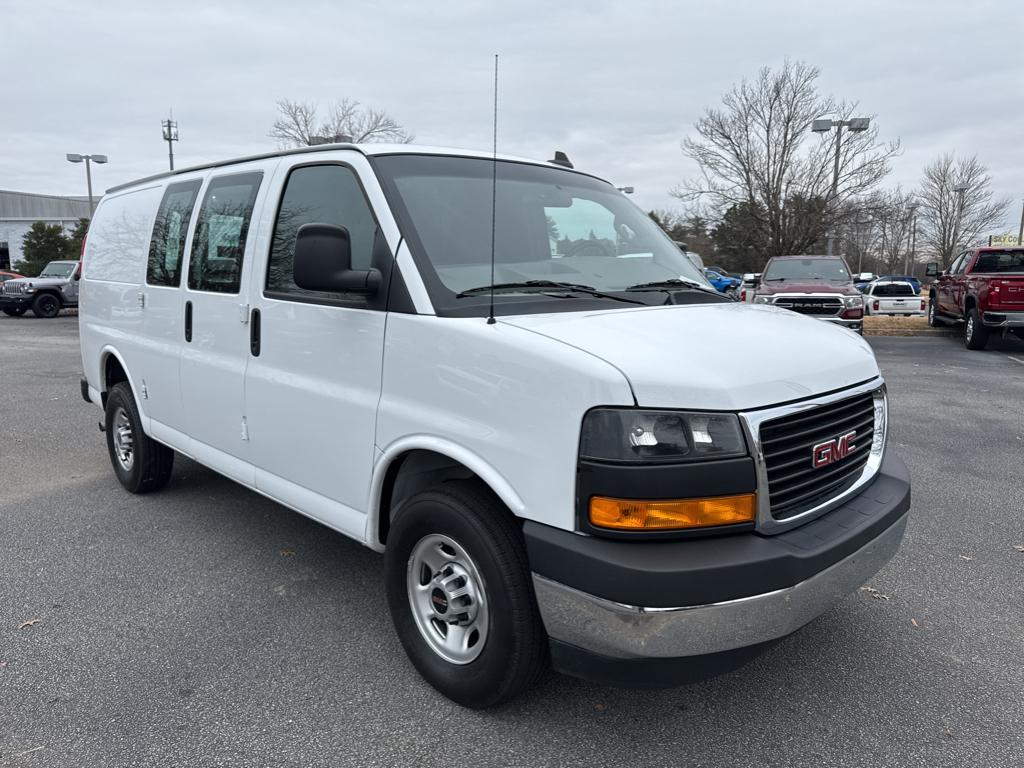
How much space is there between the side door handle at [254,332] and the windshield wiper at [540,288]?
127 cm

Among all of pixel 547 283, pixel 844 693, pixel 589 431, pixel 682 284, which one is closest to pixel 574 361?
pixel 589 431

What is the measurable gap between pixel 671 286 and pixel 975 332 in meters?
13.4

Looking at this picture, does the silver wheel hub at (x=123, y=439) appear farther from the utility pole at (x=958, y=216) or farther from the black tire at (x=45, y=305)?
the utility pole at (x=958, y=216)

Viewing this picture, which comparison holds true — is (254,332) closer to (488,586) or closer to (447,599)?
(447,599)

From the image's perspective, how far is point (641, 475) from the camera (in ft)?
7.14

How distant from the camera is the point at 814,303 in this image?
1355 cm

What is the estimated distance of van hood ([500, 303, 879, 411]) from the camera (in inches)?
87.8

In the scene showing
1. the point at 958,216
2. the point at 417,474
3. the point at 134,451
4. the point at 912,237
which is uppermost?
the point at 958,216

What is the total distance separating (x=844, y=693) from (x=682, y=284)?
185 cm

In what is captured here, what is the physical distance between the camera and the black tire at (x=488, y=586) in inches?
97.0

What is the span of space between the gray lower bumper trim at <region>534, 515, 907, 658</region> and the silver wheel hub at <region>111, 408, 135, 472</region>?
402cm

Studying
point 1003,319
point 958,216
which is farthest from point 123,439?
point 958,216

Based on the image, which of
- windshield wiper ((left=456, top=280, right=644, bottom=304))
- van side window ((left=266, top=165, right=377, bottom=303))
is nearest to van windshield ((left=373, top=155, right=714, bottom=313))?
windshield wiper ((left=456, top=280, right=644, bottom=304))

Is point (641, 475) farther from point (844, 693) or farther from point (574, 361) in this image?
point (844, 693)
